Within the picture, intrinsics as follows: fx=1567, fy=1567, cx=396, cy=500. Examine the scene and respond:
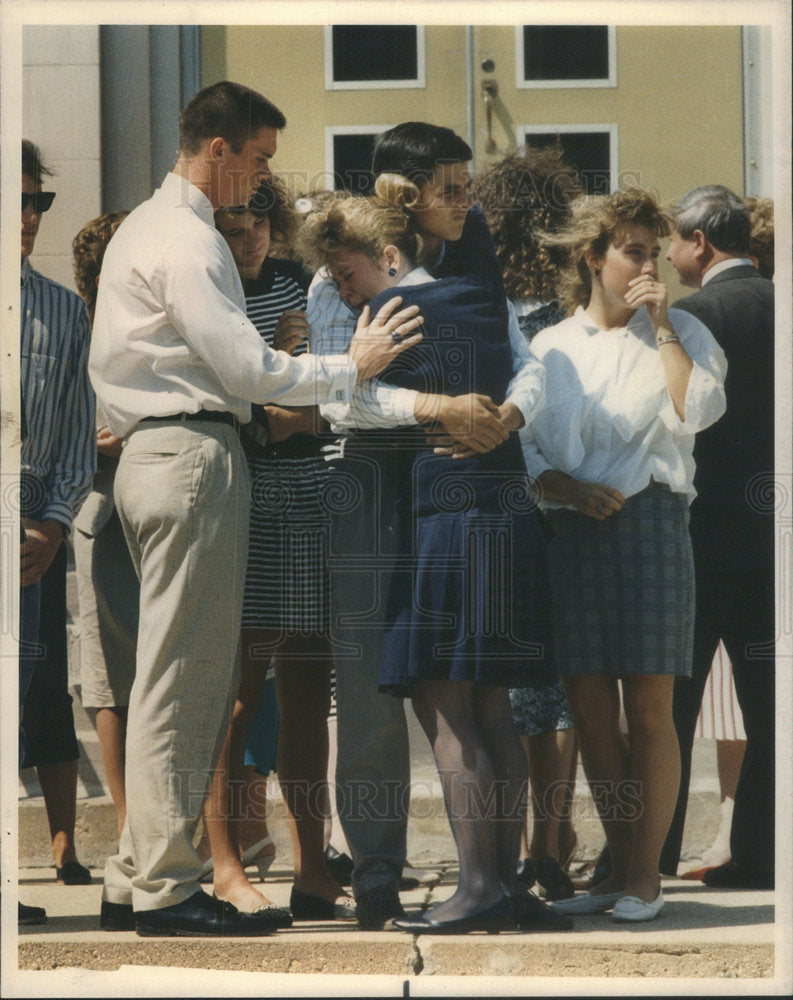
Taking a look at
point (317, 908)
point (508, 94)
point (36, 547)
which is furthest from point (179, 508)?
point (508, 94)

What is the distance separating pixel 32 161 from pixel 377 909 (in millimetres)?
2156

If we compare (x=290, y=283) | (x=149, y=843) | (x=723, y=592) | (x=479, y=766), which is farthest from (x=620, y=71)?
(x=149, y=843)

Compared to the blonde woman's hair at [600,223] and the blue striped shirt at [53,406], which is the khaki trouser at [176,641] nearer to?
the blue striped shirt at [53,406]

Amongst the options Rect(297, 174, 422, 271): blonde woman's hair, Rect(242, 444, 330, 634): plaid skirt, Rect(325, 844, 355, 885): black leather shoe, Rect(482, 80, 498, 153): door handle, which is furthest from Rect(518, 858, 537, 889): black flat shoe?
Rect(482, 80, 498, 153): door handle

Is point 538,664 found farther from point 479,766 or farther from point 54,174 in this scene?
point 54,174

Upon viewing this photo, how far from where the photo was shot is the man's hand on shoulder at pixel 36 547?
4.11 m

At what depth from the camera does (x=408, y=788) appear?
399cm

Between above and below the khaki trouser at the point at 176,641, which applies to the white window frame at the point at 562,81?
above

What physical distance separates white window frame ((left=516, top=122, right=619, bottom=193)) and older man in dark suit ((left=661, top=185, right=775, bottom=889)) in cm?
20

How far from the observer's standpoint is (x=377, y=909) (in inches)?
154

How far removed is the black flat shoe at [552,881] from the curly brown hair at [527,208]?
4.86 ft

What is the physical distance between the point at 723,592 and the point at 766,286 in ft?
2.72

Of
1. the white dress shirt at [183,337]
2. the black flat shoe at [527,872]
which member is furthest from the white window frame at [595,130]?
the black flat shoe at [527,872]

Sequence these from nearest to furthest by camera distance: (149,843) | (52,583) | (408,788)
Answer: (149,843) < (408,788) < (52,583)
